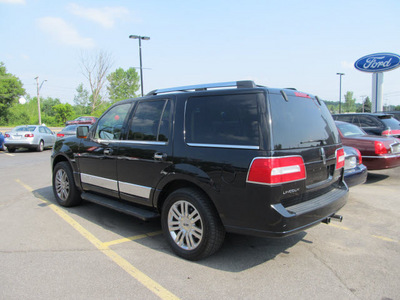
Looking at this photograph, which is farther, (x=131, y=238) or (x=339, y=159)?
(x=131, y=238)

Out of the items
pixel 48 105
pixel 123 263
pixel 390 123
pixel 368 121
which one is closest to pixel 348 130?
pixel 368 121

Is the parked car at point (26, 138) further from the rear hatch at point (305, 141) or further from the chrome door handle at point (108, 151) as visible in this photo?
the rear hatch at point (305, 141)

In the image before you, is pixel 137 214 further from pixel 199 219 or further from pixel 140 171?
pixel 199 219

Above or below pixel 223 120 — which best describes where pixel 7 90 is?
above

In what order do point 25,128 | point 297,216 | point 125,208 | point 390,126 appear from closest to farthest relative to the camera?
point 297,216
point 125,208
point 390,126
point 25,128

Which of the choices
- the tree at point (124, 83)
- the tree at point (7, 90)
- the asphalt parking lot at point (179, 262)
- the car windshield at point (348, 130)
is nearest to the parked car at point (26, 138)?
the asphalt parking lot at point (179, 262)

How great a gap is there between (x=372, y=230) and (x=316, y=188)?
178 centimetres

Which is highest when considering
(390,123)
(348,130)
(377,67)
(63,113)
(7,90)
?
(7,90)

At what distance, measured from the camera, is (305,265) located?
3324mm

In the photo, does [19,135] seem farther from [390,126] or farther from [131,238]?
[390,126]

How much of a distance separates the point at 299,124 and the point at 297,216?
1007 millimetres

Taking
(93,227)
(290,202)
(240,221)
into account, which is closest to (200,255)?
(240,221)

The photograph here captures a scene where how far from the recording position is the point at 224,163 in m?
3.07

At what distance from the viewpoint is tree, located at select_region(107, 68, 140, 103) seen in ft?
248
